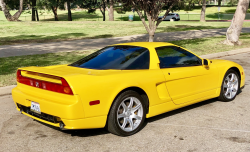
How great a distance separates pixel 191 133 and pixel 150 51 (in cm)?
146

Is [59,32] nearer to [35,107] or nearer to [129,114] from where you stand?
[35,107]

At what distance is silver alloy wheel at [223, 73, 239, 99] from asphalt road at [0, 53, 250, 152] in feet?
1.91

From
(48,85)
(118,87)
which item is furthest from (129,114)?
(48,85)

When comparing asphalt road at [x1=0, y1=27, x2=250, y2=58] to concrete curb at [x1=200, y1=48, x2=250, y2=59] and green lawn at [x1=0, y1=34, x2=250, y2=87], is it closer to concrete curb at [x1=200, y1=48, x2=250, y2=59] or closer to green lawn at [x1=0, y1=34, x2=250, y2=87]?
green lawn at [x1=0, y1=34, x2=250, y2=87]

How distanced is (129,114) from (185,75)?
4.44ft

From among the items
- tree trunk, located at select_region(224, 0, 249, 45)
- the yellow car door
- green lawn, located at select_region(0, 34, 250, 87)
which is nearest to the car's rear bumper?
the yellow car door

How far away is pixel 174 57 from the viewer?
5.29 m

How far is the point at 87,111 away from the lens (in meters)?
3.93

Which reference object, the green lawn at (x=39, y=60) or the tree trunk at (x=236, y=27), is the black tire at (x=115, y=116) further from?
the tree trunk at (x=236, y=27)

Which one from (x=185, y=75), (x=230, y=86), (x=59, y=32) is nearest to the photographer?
(x=185, y=75)

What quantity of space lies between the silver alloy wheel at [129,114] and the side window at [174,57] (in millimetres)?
874

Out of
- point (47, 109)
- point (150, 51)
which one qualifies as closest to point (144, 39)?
point (150, 51)

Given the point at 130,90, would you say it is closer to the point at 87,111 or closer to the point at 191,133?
the point at 87,111

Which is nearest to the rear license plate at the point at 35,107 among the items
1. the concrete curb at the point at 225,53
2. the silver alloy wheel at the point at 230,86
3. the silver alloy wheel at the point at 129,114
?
the silver alloy wheel at the point at 129,114
